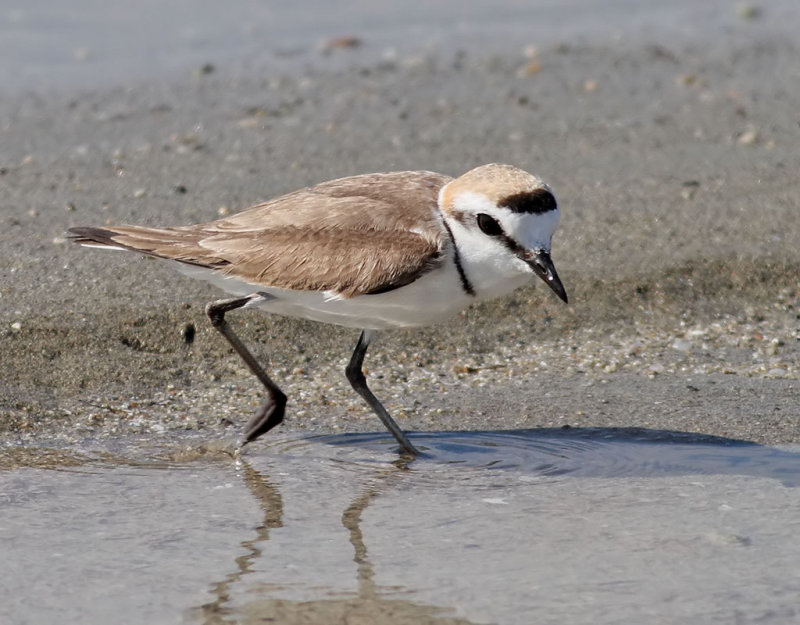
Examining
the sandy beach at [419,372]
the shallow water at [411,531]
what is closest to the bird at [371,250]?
the shallow water at [411,531]

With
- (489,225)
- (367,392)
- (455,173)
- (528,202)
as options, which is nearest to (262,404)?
(367,392)

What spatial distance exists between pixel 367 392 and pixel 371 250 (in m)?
0.67

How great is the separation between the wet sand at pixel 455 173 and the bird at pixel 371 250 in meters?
0.56

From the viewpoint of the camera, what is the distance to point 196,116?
914cm

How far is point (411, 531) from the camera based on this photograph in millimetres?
4293

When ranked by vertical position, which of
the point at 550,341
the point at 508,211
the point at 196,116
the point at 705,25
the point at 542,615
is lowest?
the point at 542,615

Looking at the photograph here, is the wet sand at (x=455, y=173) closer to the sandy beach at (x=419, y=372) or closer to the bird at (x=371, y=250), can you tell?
the sandy beach at (x=419, y=372)

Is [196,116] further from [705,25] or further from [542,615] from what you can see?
[542,615]

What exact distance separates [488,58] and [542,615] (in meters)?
7.38

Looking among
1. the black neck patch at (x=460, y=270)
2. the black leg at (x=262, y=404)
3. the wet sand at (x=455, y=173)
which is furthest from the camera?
the wet sand at (x=455, y=173)

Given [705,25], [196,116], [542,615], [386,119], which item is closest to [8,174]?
[196,116]

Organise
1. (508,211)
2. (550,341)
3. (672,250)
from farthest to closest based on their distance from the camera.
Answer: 1. (672,250)
2. (550,341)
3. (508,211)

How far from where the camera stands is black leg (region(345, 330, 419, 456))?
494cm

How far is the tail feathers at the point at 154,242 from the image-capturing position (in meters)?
4.94
